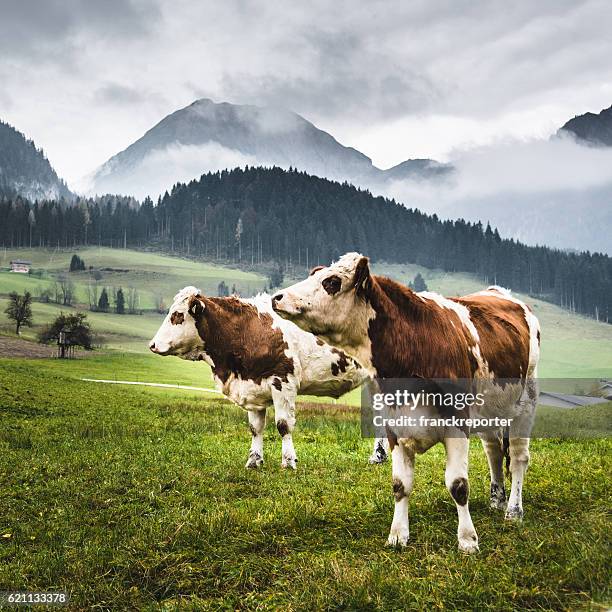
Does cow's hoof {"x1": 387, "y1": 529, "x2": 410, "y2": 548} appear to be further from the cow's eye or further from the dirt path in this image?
the dirt path

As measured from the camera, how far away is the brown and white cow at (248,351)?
30.8 ft

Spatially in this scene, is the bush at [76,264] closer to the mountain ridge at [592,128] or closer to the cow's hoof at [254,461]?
the cow's hoof at [254,461]

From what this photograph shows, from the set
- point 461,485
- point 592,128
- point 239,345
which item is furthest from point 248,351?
point 592,128

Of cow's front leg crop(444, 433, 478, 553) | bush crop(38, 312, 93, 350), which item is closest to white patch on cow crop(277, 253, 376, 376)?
cow's front leg crop(444, 433, 478, 553)

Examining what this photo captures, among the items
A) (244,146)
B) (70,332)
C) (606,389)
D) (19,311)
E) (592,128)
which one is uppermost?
(592,128)

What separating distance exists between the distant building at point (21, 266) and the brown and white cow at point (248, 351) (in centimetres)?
2135

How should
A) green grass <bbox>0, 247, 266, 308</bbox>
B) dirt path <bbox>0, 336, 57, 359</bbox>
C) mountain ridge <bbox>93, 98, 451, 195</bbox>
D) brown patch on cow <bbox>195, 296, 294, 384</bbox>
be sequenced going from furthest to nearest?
mountain ridge <bbox>93, 98, 451, 195</bbox> < green grass <bbox>0, 247, 266, 308</bbox> < dirt path <bbox>0, 336, 57, 359</bbox> < brown patch on cow <bbox>195, 296, 294, 384</bbox>

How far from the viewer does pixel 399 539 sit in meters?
5.15

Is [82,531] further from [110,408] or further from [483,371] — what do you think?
[110,408]

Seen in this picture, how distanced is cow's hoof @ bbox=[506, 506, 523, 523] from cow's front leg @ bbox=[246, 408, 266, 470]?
4379 millimetres

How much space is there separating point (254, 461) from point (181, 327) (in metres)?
2.53

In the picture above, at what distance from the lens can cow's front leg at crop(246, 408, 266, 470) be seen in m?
A: 9.18

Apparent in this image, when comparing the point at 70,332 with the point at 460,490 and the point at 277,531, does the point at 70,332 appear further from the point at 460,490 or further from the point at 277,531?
the point at 460,490

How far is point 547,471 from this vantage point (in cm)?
805
